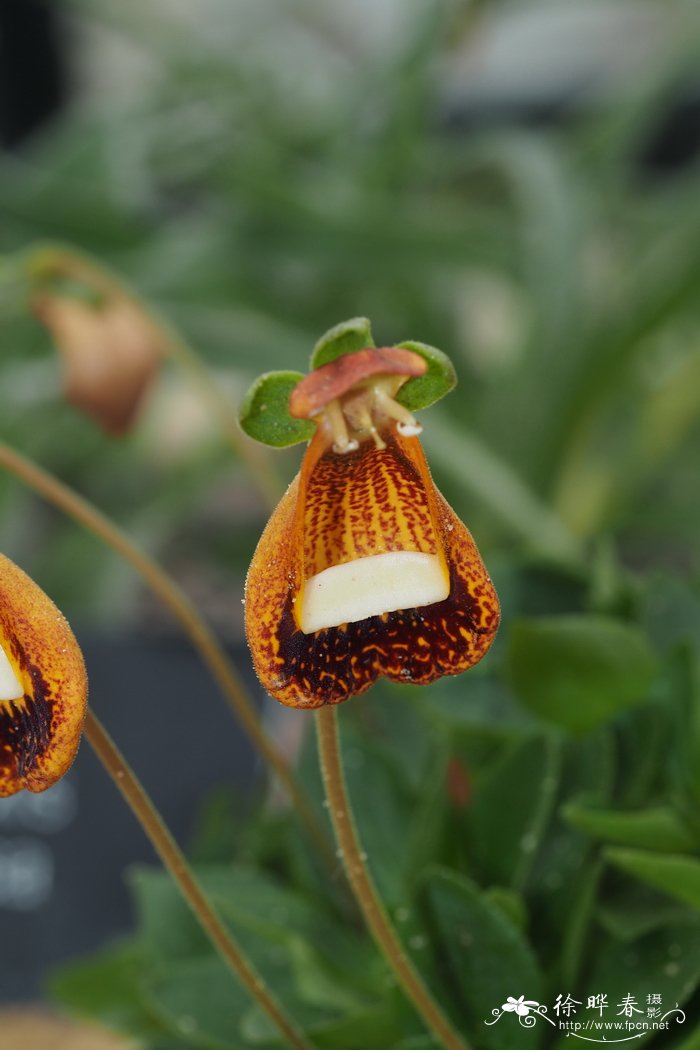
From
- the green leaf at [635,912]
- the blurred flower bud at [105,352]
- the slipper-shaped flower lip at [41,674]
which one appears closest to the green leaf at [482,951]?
the green leaf at [635,912]

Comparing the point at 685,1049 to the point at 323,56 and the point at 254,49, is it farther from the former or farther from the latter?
the point at 323,56

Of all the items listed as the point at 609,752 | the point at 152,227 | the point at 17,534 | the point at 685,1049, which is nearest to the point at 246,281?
the point at 152,227

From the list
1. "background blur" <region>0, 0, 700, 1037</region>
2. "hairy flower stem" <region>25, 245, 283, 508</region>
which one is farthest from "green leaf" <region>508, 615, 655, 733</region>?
"background blur" <region>0, 0, 700, 1037</region>

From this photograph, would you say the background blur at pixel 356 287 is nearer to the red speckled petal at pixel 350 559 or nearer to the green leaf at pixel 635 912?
the green leaf at pixel 635 912

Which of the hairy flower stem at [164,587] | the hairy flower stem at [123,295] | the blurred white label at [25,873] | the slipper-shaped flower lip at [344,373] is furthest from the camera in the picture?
the blurred white label at [25,873]

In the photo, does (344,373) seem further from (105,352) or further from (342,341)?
(105,352)

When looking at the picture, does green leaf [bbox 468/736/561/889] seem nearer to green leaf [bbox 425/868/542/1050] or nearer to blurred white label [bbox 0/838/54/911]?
green leaf [bbox 425/868/542/1050]
